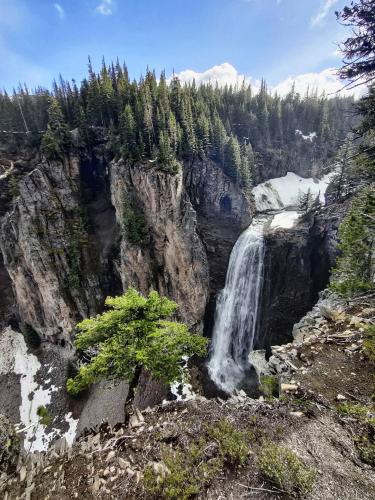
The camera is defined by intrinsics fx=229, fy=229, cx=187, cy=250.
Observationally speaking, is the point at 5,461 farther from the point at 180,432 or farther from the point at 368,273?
the point at 368,273

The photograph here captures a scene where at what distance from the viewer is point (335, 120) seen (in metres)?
78.4

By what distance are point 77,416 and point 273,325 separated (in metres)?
26.7

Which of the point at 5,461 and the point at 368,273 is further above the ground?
the point at 368,273

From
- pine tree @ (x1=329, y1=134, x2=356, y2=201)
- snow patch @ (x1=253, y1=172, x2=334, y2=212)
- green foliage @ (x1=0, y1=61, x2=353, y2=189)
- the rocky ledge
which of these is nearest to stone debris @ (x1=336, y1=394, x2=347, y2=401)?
the rocky ledge

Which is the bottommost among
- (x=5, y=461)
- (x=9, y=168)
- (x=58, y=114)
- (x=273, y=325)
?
(x=273, y=325)

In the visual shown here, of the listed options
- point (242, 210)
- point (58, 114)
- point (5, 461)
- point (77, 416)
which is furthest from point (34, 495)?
point (58, 114)

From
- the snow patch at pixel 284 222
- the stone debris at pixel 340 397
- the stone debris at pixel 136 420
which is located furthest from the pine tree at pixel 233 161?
the stone debris at pixel 136 420

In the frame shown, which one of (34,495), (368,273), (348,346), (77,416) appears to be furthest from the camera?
(77,416)

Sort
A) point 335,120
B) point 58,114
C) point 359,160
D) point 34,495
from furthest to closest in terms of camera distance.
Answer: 1. point 335,120
2. point 58,114
3. point 359,160
4. point 34,495

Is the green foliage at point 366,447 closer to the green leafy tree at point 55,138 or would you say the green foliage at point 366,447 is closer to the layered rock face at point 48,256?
the layered rock face at point 48,256

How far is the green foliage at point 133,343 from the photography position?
Answer: 9.75 meters

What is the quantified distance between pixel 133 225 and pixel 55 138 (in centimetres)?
2100

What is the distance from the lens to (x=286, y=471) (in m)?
5.56

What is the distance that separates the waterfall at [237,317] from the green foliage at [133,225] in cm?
1453
